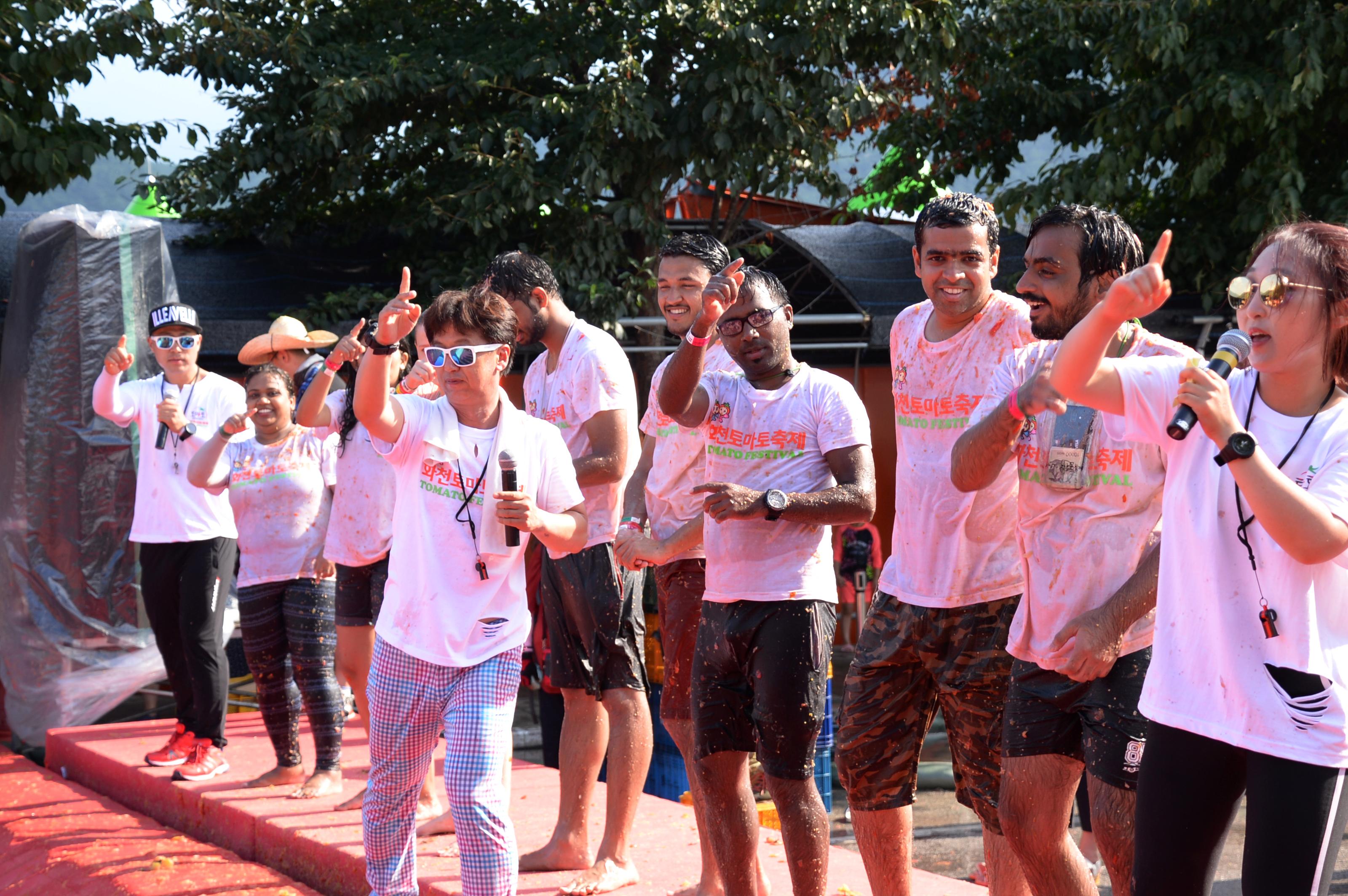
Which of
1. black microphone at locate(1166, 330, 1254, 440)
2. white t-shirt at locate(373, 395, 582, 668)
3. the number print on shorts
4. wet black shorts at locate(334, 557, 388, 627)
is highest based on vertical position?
black microphone at locate(1166, 330, 1254, 440)

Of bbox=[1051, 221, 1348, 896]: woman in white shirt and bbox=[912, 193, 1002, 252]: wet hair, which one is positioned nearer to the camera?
bbox=[1051, 221, 1348, 896]: woman in white shirt

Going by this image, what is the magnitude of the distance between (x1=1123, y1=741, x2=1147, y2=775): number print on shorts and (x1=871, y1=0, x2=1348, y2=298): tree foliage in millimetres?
7846

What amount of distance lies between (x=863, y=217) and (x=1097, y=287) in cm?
1169

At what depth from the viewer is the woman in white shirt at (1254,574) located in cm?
237

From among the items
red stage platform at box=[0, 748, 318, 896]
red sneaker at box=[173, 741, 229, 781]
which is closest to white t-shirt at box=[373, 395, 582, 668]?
red stage platform at box=[0, 748, 318, 896]

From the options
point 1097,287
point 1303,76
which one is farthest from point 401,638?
point 1303,76

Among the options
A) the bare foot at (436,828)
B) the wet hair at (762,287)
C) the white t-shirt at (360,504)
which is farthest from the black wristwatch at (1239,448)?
the white t-shirt at (360,504)

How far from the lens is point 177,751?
21.5ft

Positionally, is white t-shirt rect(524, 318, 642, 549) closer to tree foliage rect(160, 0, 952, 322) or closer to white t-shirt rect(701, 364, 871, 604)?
white t-shirt rect(701, 364, 871, 604)

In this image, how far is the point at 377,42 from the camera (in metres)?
10.9

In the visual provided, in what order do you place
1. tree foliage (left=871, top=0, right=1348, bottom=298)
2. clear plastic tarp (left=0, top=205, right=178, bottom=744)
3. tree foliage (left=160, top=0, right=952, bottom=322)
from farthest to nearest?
tree foliage (left=160, top=0, right=952, bottom=322) < tree foliage (left=871, top=0, right=1348, bottom=298) < clear plastic tarp (left=0, top=205, right=178, bottom=744)

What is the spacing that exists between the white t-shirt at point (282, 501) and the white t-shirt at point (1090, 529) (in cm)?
348

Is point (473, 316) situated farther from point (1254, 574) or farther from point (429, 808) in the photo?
point (429, 808)

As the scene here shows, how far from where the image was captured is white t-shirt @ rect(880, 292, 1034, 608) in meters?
3.50
